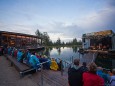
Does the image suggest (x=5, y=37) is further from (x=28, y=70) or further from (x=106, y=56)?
(x=28, y=70)

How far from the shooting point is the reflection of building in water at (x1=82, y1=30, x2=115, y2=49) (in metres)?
28.3

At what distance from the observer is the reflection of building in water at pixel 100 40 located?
92.8 ft

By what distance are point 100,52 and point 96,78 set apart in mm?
24477

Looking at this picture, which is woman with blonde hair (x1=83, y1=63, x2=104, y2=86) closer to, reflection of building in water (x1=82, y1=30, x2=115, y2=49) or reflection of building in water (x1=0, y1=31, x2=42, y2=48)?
Answer: reflection of building in water (x1=82, y1=30, x2=115, y2=49)

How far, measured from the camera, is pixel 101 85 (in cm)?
336

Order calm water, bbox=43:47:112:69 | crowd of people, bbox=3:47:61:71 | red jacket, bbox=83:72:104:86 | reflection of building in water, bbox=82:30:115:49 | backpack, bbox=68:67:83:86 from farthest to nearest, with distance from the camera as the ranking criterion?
1. reflection of building in water, bbox=82:30:115:49
2. calm water, bbox=43:47:112:69
3. crowd of people, bbox=3:47:61:71
4. backpack, bbox=68:67:83:86
5. red jacket, bbox=83:72:104:86

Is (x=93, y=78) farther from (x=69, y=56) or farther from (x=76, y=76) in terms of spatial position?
(x=69, y=56)

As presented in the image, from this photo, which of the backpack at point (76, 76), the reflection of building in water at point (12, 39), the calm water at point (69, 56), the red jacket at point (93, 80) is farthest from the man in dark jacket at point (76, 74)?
the reflection of building in water at point (12, 39)

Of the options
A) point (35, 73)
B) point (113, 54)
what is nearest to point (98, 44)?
point (113, 54)

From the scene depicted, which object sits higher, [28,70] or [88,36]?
[88,36]

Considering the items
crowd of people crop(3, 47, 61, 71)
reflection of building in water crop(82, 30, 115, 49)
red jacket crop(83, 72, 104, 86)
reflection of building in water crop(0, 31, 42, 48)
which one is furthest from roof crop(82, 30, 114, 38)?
red jacket crop(83, 72, 104, 86)

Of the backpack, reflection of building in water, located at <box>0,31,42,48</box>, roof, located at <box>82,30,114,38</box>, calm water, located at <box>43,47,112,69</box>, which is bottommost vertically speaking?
calm water, located at <box>43,47,112,69</box>

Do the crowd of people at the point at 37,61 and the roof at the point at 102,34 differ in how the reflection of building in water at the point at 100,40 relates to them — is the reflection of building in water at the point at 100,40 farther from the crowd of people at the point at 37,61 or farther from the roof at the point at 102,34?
the crowd of people at the point at 37,61

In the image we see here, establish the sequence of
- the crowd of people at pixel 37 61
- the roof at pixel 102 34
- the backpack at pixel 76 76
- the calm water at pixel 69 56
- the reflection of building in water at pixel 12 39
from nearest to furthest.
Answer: the backpack at pixel 76 76 → the crowd of people at pixel 37 61 → the calm water at pixel 69 56 → the roof at pixel 102 34 → the reflection of building in water at pixel 12 39
